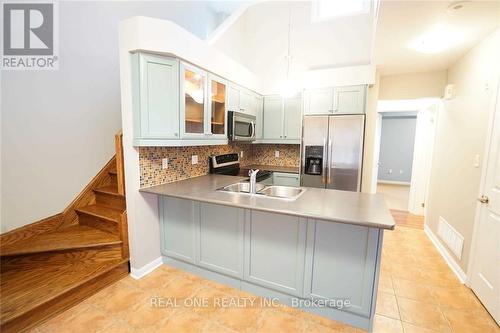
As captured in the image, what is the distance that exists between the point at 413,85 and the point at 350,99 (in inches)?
42.0

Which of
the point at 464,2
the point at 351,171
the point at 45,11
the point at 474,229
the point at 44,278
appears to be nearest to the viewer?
the point at 464,2

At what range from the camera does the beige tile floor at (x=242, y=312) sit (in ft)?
5.66

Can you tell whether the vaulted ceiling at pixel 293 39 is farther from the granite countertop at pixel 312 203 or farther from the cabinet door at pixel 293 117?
the granite countertop at pixel 312 203

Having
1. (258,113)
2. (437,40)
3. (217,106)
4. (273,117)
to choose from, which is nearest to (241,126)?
(217,106)

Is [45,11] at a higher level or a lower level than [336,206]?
higher

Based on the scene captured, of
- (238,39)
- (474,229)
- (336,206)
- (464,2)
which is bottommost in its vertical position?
(474,229)

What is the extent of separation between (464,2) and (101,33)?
3.72 meters

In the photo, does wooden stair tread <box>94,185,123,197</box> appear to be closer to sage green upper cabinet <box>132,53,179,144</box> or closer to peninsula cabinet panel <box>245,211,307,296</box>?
sage green upper cabinet <box>132,53,179,144</box>

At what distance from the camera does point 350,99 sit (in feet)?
11.2

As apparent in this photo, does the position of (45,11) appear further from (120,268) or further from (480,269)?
(480,269)

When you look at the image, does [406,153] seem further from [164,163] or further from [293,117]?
[164,163]

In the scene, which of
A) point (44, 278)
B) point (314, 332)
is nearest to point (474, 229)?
point (314, 332)

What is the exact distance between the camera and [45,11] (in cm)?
246

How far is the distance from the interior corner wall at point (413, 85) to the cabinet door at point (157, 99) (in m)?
3.31
